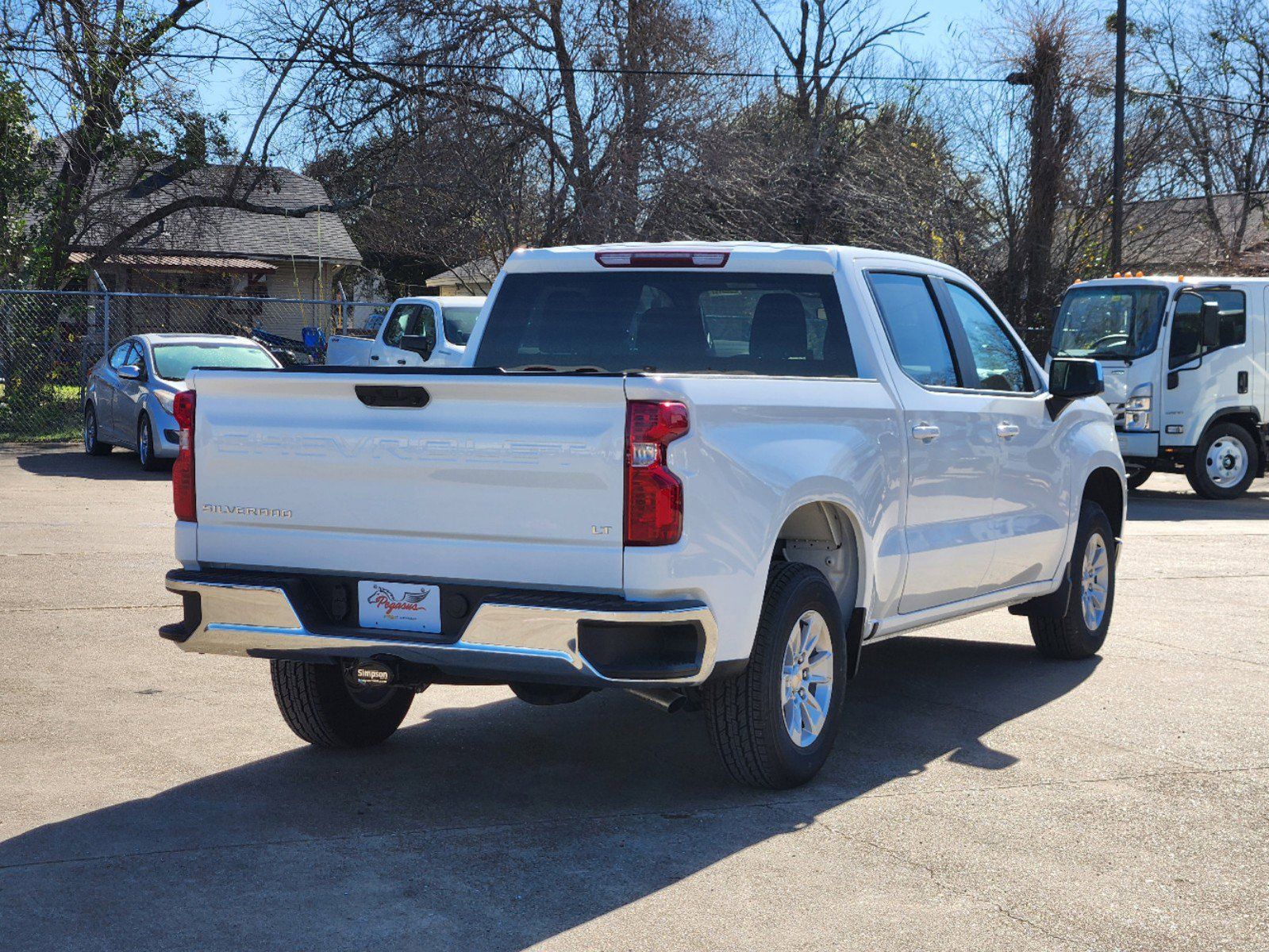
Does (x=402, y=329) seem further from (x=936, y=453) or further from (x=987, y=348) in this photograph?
(x=936, y=453)

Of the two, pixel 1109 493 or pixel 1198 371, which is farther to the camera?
pixel 1198 371

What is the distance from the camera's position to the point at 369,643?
5086 millimetres

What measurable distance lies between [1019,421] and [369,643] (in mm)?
3560

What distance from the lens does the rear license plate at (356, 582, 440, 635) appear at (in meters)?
5.04

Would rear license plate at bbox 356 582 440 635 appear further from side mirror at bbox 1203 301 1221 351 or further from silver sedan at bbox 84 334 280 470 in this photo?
side mirror at bbox 1203 301 1221 351

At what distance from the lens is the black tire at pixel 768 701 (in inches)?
209

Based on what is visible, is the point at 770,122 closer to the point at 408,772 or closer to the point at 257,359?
the point at 257,359

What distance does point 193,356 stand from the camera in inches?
732

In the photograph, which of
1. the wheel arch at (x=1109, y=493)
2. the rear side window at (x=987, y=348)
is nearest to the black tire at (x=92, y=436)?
the wheel arch at (x=1109, y=493)

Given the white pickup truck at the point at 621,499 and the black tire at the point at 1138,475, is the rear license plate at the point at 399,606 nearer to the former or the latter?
the white pickup truck at the point at 621,499

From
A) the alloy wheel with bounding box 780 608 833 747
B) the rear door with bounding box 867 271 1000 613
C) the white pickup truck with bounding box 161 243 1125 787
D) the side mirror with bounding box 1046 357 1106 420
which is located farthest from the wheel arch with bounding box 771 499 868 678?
the side mirror with bounding box 1046 357 1106 420

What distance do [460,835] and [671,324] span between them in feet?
7.86

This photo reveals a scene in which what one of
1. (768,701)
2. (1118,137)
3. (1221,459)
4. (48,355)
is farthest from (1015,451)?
(1118,137)

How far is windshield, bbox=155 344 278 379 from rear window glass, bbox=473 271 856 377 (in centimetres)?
1239
